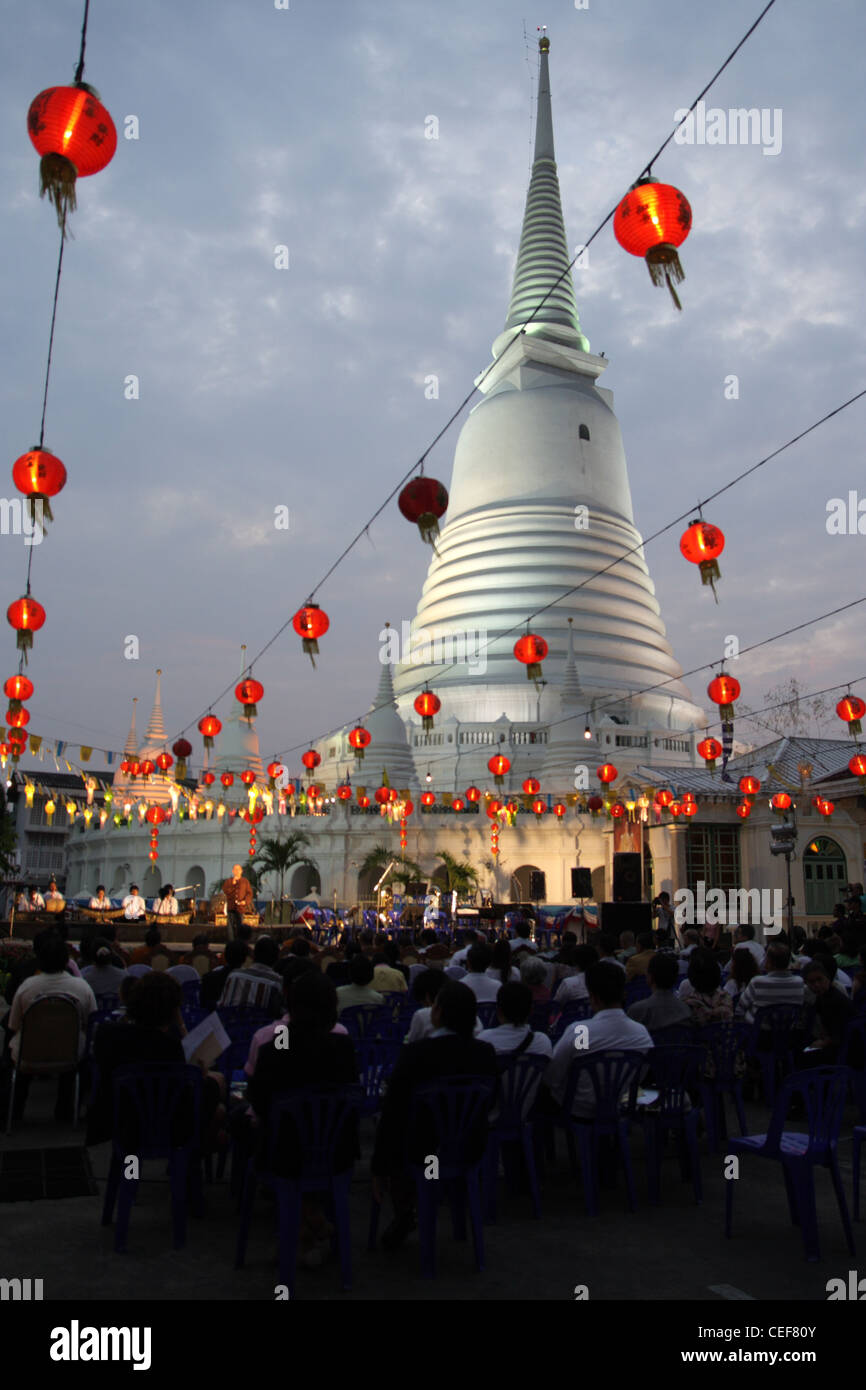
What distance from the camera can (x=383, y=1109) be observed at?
4402mm

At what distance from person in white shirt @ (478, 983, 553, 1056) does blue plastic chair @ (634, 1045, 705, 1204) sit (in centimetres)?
62

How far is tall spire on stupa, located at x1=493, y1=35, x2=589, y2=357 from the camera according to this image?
47844 mm

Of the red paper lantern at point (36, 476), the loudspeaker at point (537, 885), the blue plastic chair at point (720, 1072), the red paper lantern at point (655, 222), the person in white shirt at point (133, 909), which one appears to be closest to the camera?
the blue plastic chair at point (720, 1072)

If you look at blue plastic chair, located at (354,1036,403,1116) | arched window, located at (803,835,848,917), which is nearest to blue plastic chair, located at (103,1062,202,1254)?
blue plastic chair, located at (354,1036,403,1116)

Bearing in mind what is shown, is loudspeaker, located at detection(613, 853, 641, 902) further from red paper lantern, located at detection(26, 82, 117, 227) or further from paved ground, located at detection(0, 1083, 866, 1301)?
red paper lantern, located at detection(26, 82, 117, 227)

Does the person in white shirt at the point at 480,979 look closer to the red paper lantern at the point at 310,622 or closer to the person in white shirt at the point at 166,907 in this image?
the red paper lantern at the point at 310,622

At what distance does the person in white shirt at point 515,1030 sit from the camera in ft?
17.3

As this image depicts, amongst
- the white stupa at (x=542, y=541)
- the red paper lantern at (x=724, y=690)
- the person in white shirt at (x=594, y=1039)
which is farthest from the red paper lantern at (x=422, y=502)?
the white stupa at (x=542, y=541)

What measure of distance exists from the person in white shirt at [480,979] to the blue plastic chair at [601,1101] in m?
1.68

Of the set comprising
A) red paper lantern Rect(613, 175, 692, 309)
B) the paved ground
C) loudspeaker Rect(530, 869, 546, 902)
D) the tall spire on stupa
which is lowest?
the paved ground
